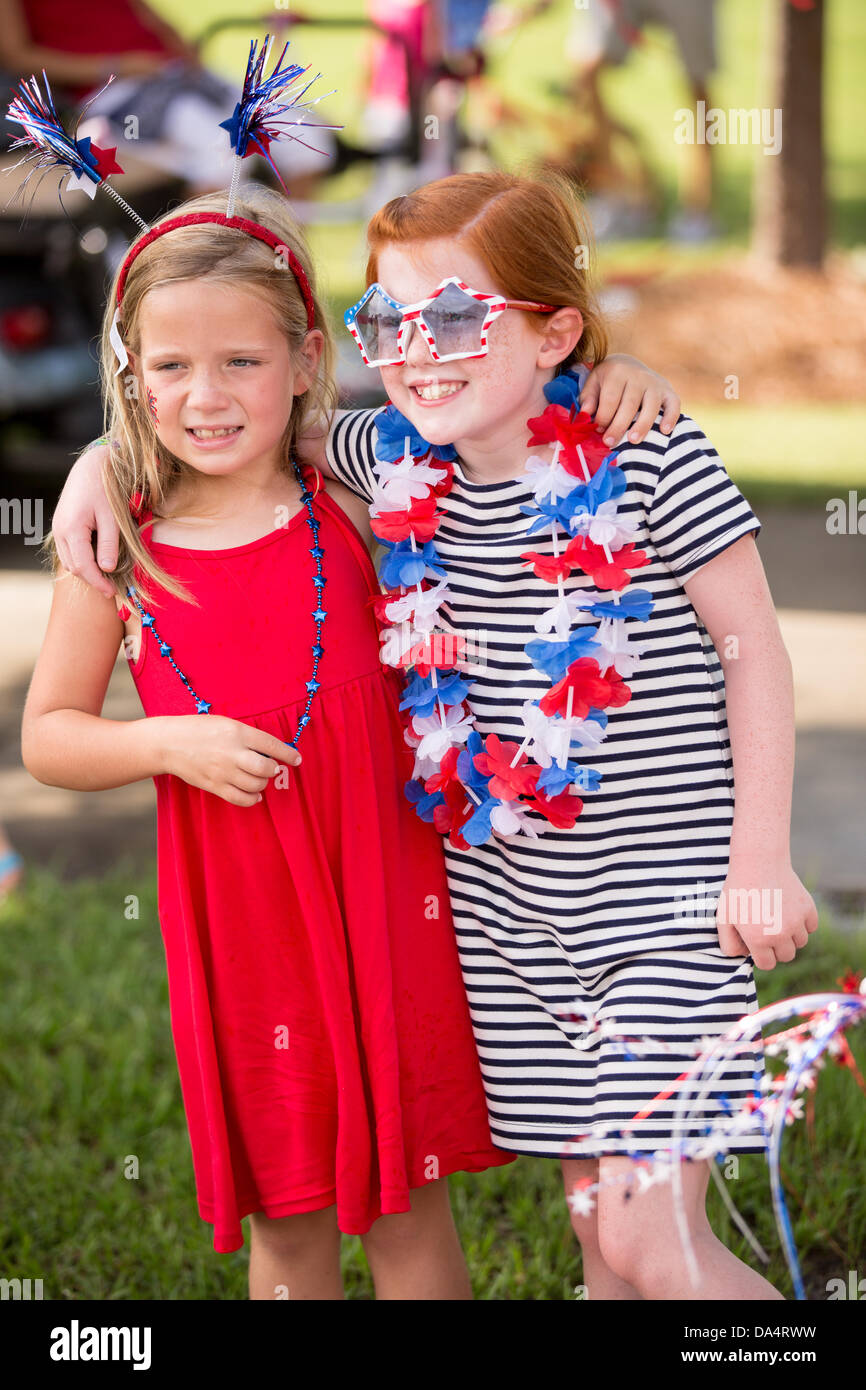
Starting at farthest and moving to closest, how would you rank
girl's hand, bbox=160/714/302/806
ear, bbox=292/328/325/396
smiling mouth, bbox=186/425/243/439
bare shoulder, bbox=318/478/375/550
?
1. bare shoulder, bbox=318/478/375/550
2. ear, bbox=292/328/325/396
3. smiling mouth, bbox=186/425/243/439
4. girl's hand, bbox=160/714/302/806

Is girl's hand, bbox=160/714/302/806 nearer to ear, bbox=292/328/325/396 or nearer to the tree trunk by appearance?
ear, bbox=292/328/325/396

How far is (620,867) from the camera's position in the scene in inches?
81.2

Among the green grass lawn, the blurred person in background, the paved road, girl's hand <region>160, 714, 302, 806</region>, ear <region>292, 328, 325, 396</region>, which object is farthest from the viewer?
the blurred person in background

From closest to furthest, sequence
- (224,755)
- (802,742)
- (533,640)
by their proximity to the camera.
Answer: (224,755) → (533,640) → (802,742)

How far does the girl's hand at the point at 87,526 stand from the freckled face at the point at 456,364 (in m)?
0.45

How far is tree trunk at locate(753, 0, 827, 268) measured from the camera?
34.7 feet

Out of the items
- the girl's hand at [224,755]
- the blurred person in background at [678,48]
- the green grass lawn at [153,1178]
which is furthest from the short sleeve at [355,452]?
the blurred person in background at [678,48]

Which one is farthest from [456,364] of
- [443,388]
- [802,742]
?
[802,742]

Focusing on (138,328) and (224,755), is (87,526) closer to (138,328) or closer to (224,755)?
(138,328)

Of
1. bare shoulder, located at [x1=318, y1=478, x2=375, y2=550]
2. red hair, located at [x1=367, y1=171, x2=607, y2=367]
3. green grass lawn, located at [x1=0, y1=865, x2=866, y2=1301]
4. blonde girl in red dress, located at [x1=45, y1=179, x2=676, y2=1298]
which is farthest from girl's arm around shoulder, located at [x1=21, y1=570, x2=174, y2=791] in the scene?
green grass lawn, located at [x1=0, y1=865, x2=866, y2=1301]

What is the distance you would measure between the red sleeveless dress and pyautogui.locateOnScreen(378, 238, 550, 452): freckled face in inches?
10.9

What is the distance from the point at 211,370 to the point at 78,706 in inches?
20.1

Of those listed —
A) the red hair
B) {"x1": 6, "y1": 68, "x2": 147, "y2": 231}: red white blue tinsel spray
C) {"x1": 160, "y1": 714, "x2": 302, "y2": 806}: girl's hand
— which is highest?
{"x1": 6, "y1": 68, "x2": 147, "y2": 231}: red white blue tinsel spray

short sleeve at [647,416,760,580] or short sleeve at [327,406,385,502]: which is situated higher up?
short sleeve at [327,406,385,502]
